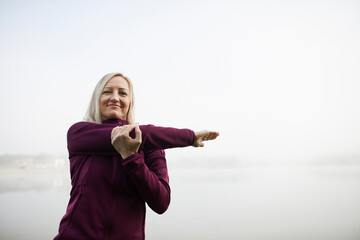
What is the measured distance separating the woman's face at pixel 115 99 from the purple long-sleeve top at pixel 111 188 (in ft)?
0.39

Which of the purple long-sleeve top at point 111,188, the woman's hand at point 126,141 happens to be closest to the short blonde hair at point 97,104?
the purple long-sleeve top at point 111,188

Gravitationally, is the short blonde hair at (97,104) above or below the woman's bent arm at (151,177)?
above

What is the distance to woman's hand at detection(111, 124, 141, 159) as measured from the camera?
698mm

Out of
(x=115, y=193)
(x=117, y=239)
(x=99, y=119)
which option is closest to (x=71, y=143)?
(x=99, y=119)

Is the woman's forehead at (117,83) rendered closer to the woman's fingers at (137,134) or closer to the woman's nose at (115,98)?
the woman's nose at (115,98)

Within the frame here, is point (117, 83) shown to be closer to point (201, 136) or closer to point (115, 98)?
point (115, 98)

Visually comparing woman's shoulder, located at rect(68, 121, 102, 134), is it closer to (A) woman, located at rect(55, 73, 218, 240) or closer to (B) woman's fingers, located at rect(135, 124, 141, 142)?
(A) woman, located at rect(55, 73, 218, 240)

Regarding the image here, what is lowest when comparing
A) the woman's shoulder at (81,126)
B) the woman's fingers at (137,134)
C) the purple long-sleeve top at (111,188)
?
the purple long-sleeve top at (111,188)

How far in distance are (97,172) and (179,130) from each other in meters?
0.27

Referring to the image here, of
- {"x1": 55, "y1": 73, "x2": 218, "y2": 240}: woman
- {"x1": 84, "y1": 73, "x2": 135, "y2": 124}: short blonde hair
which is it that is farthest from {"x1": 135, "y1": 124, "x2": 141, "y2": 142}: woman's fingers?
{"x1": 84, "y1": 73, "x2": 135, "y2": 124}: short blonde hair

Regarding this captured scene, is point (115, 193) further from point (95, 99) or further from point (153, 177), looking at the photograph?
point (95, 99)

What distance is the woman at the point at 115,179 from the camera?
72cm

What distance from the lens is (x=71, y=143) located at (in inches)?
34.0

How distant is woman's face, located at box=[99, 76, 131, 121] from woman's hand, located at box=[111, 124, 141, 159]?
0.23m
